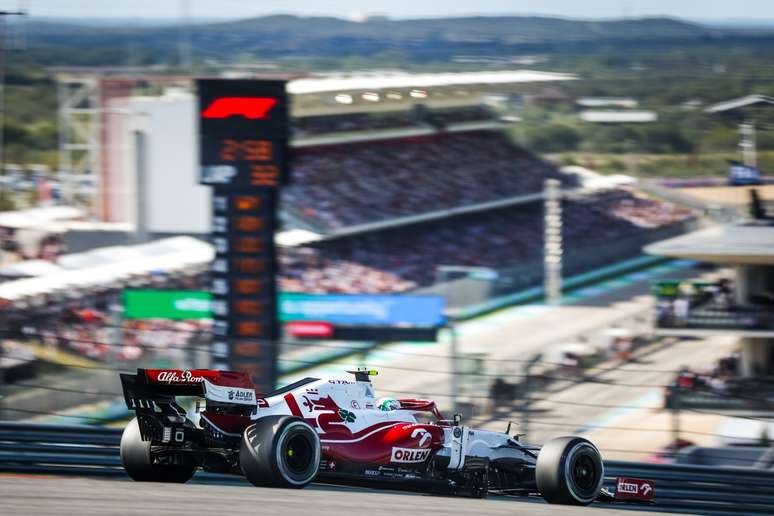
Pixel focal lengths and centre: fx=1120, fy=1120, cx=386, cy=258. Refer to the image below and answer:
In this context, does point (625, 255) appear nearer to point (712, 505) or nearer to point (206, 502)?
point (712, 505)

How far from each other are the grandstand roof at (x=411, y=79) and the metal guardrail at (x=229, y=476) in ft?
71.2

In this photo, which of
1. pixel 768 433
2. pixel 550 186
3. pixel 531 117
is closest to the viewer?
pixel 768 433

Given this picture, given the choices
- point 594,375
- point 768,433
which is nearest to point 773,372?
point 594,375

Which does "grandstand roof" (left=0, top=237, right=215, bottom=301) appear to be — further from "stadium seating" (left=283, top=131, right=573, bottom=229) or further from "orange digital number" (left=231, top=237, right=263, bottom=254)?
"orange digital number" (left=231, top=237, right=263, bottom=254)

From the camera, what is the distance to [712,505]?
332 inches

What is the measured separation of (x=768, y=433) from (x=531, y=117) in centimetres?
2061

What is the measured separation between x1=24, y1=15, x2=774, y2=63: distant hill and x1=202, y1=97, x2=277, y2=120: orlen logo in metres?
21.3

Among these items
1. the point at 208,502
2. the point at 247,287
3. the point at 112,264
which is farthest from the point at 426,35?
the point at 208,502

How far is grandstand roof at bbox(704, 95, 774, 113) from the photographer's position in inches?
1038

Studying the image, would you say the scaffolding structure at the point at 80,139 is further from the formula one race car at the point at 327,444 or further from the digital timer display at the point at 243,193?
the formula one race car at the point at 327,444

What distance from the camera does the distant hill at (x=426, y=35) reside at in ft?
117

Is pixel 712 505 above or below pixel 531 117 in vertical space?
below

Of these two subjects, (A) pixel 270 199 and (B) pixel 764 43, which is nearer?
(A) pixel 270 199

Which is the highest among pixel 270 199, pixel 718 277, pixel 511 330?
pixel 270 199
